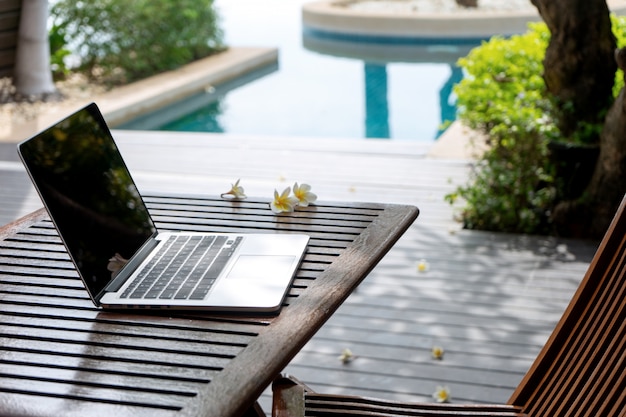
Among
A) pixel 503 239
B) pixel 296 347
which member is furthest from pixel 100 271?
pixel 503 239

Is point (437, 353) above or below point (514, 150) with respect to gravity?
below

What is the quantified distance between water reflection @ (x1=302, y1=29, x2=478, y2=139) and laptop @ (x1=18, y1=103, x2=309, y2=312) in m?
7.09

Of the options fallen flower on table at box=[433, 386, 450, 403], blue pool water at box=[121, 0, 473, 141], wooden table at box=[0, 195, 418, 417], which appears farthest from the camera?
blue pool water at box=[121, 0, 473, 141]

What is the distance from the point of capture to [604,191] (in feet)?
14.4

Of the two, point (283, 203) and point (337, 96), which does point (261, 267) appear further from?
point (337, 96)

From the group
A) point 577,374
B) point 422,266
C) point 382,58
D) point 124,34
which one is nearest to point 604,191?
point 422,266

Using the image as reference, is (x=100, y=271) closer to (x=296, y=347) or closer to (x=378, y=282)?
(x=296, y=347)

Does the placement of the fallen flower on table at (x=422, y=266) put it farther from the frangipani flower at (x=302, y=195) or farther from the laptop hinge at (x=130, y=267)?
the laptop hinge at (x=130, y=267)

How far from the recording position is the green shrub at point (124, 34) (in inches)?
404

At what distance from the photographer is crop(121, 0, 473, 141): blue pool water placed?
930 cm

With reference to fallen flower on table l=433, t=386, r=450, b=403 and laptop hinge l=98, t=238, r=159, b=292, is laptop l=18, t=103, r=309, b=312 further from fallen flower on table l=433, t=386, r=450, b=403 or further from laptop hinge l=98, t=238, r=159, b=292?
fallen flower on table l=433, t=386, r=450, b=403

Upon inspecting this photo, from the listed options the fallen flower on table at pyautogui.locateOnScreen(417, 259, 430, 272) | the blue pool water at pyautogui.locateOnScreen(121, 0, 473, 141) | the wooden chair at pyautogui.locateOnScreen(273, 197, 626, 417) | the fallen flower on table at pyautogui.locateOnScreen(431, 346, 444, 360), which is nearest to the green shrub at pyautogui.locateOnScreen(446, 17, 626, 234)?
the fallen flower on table at pyautogui.locateOnScreen(417, 259, 430, 272)

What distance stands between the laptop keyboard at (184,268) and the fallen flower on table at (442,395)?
4.06 feet

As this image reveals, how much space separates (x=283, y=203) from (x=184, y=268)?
0.45 meters
